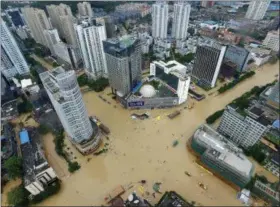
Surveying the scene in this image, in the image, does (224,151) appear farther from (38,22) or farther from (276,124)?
(38,22)

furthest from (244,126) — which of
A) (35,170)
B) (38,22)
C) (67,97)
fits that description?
(38,22)

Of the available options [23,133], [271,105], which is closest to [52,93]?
[23,133]

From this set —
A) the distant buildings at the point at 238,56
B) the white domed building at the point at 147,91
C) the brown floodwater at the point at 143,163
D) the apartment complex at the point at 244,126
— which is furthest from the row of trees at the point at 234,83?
the white domed building at the point at 147,91

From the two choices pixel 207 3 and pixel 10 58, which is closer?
pixel 10 58

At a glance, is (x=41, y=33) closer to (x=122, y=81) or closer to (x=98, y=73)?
(x=98, y=73)

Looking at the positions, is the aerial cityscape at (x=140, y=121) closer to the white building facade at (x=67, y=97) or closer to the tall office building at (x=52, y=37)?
the white building facade at (x=67, y=97)

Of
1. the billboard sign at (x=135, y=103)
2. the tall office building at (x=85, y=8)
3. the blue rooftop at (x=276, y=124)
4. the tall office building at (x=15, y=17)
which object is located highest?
the tall office building at (x=85, y=8)

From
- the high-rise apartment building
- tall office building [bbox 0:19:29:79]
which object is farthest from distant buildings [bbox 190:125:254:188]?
tall office building [bbox 0:19:29:79]
